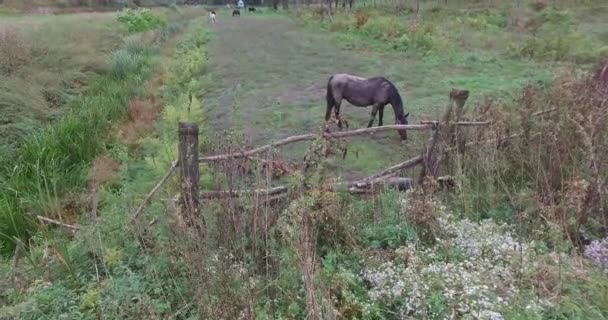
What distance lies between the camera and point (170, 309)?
3.42m

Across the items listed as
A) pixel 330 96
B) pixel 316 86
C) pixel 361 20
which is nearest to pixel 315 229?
pixel 330 96

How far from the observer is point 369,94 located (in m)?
7.82

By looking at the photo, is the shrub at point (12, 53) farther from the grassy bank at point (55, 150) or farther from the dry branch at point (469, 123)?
the dry branch at point (469, 123)

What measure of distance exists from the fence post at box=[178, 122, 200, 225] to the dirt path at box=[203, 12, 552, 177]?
162 centimetres

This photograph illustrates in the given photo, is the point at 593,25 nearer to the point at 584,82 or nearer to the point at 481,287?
the point at 584,82

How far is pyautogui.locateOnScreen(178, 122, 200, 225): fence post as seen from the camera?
3971 mm

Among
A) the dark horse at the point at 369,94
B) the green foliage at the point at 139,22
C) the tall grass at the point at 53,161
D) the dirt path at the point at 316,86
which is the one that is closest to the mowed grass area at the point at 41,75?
the tall grass at the point at 53,161

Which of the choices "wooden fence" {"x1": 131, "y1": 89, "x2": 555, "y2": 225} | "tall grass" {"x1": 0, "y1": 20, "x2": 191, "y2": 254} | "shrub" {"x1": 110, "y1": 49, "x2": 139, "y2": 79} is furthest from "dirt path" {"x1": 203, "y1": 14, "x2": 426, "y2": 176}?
"shrub" {"x1": 110, "y1": 49, "x2": 139, "y2": 79}

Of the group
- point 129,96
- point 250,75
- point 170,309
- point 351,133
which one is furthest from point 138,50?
point 170,309

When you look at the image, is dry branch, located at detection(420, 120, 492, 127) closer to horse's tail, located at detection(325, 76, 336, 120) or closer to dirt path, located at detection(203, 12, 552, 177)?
dirt path, located at detection(203, 12, 552, 177)

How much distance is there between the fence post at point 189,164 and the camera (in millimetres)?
3971

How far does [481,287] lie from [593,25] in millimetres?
20812

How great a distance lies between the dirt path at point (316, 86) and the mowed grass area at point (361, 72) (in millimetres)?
21

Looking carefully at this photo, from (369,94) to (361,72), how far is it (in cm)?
539
